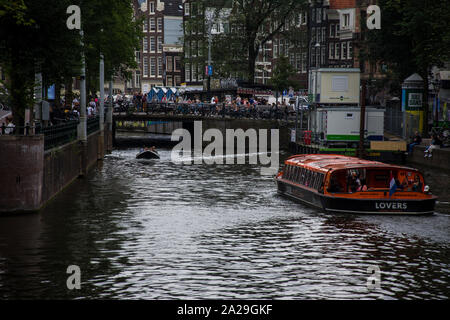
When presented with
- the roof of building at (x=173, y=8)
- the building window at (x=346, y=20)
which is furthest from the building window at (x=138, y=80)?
the building window at (x=346, y=20)

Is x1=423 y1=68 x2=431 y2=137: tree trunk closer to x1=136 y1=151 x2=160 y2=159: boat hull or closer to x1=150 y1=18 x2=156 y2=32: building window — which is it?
x1=136 y1=151 x2=160 y2=159: boat hull

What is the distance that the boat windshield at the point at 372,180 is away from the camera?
114 ft

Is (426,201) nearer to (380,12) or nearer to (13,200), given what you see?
(13,200)

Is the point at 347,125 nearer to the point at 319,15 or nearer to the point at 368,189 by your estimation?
the point at 368,189

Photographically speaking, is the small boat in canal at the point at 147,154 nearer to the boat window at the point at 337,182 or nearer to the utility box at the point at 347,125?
the utility box at the point at 347,125

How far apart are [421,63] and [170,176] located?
20.3 metres

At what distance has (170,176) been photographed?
52625 mm

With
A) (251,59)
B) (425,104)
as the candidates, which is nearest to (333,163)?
(425,104)

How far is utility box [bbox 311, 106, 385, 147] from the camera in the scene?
61.1m

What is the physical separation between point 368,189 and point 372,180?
1.10 m

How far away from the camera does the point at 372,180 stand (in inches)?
1411

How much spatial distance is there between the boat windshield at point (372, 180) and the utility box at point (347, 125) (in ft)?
82.8
